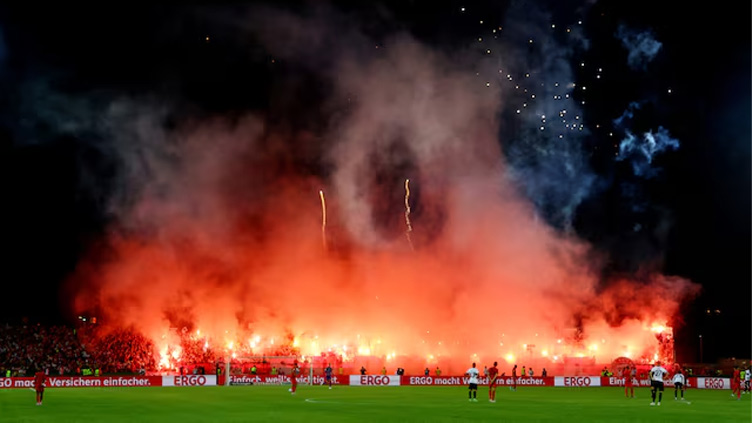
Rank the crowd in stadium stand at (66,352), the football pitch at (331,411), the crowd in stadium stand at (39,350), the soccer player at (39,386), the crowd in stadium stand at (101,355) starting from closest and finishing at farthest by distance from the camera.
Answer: the football pitch at (331,411) → the soccer player at (39,386) → the crowd in stadium stand at (39,350) → the crowd in stadium stand at (66,352) → the crowd in stadium stand at (101,355)

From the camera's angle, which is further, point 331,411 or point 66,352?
point 66,352

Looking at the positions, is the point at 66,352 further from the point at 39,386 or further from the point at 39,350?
the point at 39,386

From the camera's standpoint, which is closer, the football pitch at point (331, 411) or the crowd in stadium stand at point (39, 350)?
the football pitch at point (331, 411)

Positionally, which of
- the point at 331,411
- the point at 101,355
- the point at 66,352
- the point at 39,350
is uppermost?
the point at 39,350

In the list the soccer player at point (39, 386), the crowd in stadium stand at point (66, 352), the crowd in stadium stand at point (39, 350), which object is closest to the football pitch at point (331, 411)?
the soccer player at point (39, 386)

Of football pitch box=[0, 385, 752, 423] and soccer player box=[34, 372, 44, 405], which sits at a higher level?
soccer player box=[34, 372, 44, 405]

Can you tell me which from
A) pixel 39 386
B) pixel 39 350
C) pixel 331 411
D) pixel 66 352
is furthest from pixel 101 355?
pixel 331 411

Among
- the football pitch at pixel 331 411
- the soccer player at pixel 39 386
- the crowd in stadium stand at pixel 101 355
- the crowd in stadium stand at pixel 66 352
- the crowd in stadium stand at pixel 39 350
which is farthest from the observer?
the crowd in stadium stand at pixel 101 355

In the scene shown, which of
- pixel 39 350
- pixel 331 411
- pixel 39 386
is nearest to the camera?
pixel 331 411

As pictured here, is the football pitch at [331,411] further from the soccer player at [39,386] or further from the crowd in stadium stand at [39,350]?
the crowd in stadium stand at [39,350]

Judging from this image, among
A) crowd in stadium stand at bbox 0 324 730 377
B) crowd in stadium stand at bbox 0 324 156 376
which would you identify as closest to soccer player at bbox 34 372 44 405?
crowd in stadium stand at bbox 0 324 730 377

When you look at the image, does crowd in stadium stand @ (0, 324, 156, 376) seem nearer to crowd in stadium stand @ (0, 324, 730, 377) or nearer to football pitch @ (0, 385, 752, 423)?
crowd in stadium stand @ (0, 324, 730, 377)

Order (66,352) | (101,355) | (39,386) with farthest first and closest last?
(101,355) → (66,352) → (39,386)

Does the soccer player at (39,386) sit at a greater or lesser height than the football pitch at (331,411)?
greater
